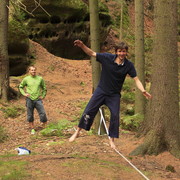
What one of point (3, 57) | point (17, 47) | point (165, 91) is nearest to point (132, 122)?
point (165, 91)

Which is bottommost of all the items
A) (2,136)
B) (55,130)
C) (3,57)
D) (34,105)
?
(2,136)

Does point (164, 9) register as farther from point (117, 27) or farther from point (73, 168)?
point (117, 27)

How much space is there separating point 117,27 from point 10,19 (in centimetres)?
1652

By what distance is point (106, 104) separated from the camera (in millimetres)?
6043

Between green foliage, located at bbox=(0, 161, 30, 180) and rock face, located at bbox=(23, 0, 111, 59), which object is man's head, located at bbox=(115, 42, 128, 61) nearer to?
green foliage, located at bbox=(0, 161, 30, 180)

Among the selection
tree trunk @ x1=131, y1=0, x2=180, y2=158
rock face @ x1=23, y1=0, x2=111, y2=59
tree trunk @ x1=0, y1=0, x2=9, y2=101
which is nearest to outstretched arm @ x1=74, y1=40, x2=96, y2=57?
tree trunk @ x1=131, y1=0, x2=180, y2=158

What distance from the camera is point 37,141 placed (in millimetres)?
8172

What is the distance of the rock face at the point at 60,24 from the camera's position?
2130cm

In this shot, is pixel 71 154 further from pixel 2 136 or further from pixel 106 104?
pixel 2 136

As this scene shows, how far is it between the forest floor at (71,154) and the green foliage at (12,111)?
181 mm

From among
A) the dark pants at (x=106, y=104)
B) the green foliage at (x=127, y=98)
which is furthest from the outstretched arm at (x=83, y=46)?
→ the green foliage at (x=127, y=98)

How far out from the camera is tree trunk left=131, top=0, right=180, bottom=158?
21.5 feet

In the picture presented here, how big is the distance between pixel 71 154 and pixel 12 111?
567 cm

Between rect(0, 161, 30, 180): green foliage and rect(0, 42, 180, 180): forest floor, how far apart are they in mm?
50
